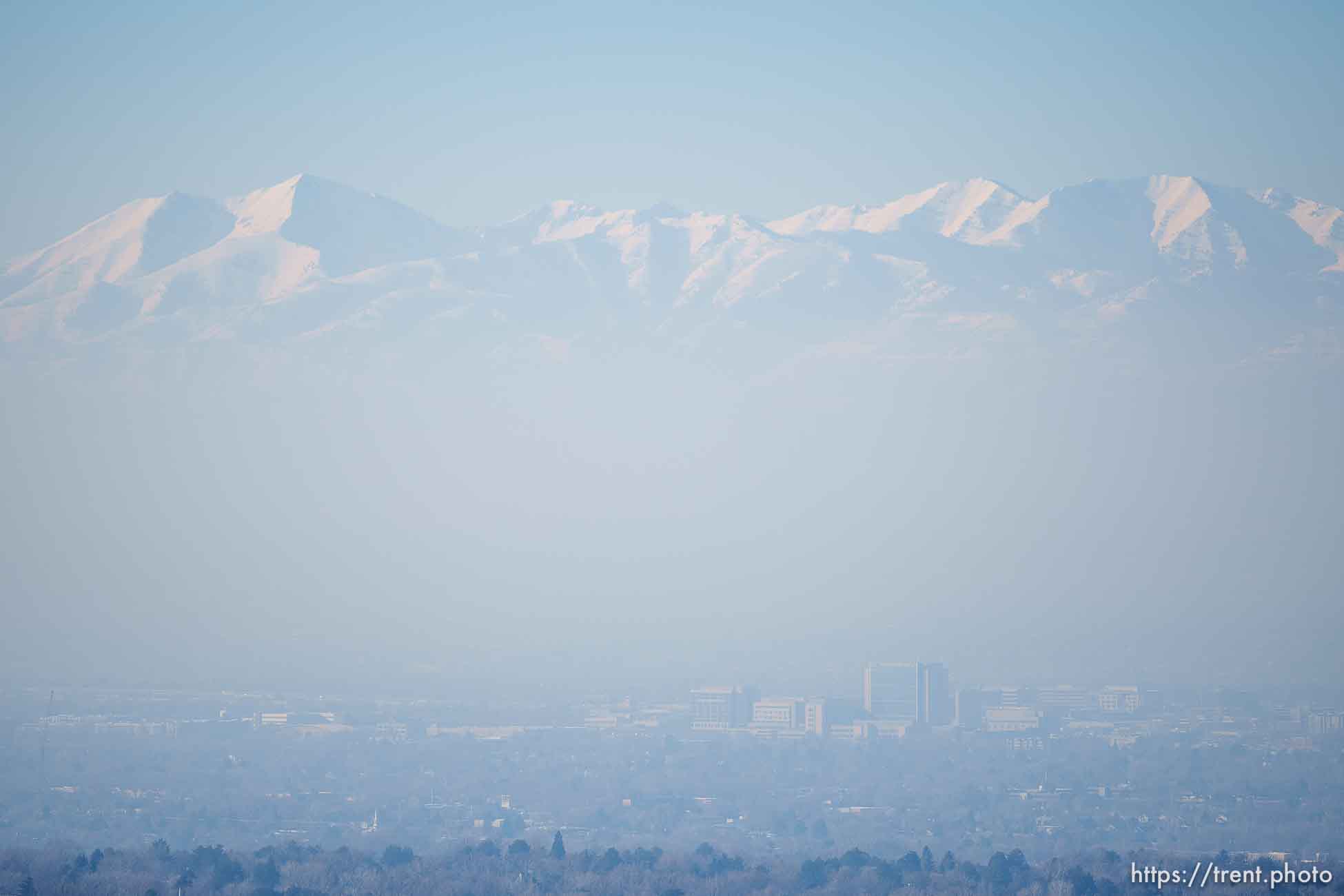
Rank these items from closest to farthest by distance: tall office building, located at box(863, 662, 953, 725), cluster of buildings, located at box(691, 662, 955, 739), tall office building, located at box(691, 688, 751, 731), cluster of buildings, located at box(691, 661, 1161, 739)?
cluster of buildings, located at box(691, 662, 955, 739) → cluster of buildings, located at box(691, 661, 1161, 739) → tall office building, located at box(691, 688, 751, 731) → tall office building, located at box(863, 662, 953, 725)

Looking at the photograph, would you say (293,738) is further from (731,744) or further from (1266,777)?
(1266,777)

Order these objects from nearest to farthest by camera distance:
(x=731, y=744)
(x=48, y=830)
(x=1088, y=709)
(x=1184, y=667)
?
(x=48, y=830), (x=731, y=744), (x=1088, y=709), (x=1184, y=667)

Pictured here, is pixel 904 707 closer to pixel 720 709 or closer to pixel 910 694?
pixel 910 694

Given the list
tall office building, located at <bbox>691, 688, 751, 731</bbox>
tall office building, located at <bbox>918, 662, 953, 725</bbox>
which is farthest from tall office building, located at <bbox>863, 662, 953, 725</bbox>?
tall office building, located at <bbox>691, 688, 751, 731</bbox>

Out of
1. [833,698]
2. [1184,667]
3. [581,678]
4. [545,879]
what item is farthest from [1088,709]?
[545,879]

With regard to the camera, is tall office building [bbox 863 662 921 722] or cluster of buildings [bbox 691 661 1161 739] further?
tall office building [bbox 863 662 921 722]

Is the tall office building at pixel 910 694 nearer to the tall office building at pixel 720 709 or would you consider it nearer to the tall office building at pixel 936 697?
the tall office building at pixel 936 697

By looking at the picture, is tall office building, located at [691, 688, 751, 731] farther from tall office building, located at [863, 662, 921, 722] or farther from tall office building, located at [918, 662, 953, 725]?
tall office building, located at [918, 662, 953, 725]


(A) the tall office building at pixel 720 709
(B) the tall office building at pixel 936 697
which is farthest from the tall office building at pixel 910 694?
(A) the tall office building at pixel 720 709
